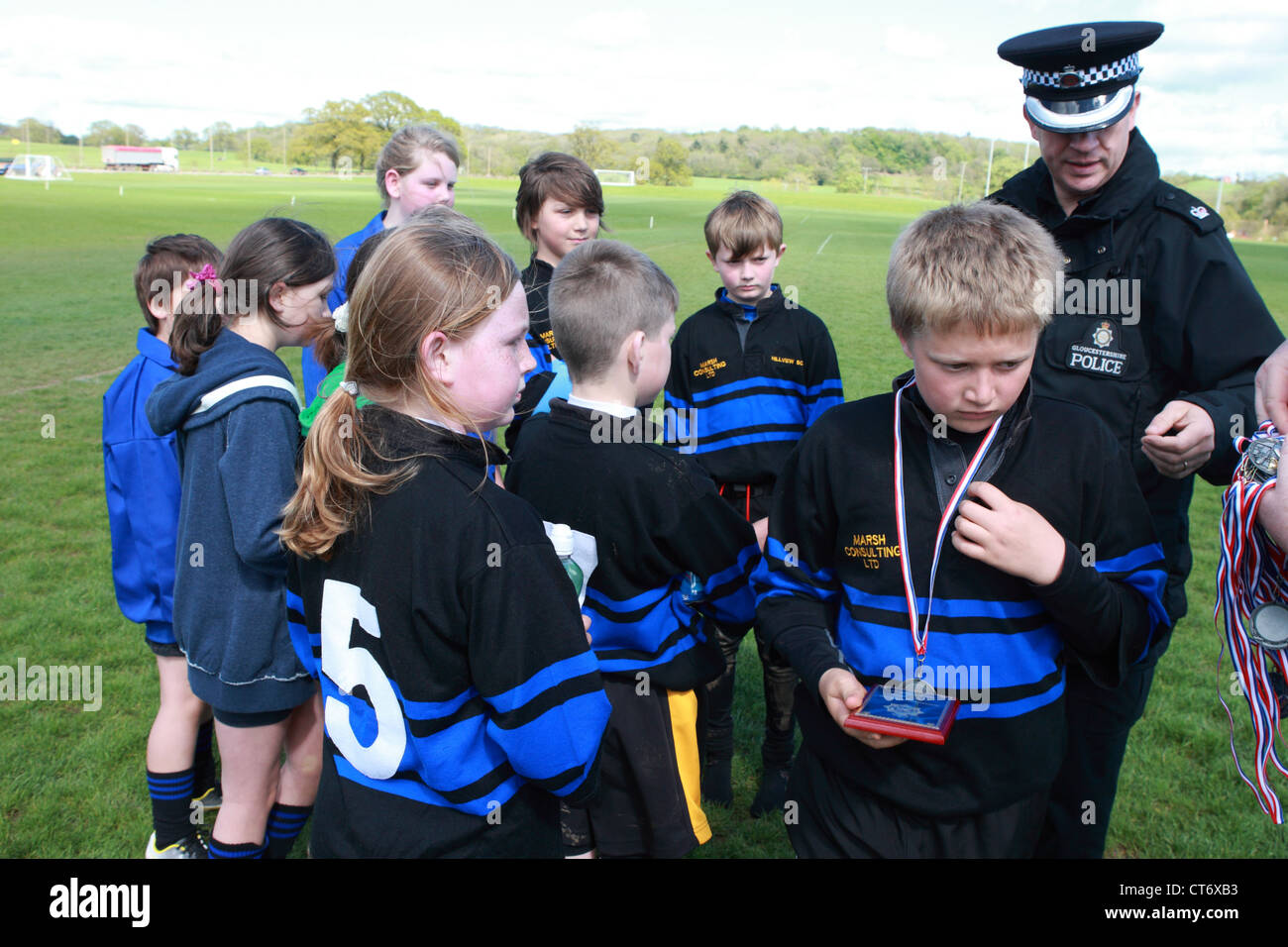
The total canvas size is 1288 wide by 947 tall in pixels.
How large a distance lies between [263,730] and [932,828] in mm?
2134

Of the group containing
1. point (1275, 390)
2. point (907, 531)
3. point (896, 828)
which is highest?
point (1275, 390)

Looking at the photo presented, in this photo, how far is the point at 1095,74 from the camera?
2727mm

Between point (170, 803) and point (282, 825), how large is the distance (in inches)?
19.0

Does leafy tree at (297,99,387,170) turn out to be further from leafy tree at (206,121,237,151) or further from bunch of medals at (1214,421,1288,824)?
bunch of medals at (1214,421,1288,824)

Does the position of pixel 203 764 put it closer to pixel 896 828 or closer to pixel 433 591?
pixel 433 591

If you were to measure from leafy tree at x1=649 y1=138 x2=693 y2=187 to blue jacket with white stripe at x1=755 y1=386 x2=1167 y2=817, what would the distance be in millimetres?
97364

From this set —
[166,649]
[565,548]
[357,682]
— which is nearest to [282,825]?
[166,649]

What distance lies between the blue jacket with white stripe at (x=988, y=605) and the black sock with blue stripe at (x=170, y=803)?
2.50m

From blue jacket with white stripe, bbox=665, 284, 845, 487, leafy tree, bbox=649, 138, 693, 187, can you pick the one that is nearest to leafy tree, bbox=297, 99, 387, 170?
leafy tree, bbox=649, 138, 693, 187

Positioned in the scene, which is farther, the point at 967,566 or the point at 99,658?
the point at 99,658

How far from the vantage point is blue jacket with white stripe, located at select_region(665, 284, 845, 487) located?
4.18 m

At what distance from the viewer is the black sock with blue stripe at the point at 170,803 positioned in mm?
3420

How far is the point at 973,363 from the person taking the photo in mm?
2098
